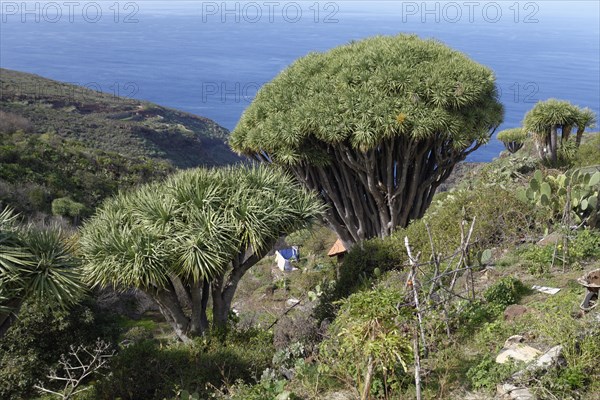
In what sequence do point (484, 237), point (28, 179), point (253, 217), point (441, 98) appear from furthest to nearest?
point (28, 179), point (441, 98), point (484, 237), point (253, 217)

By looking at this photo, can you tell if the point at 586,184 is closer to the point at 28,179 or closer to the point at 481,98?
the point at 481,98

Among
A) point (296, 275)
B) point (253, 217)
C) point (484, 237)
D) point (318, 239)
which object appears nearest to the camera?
point (253, 217)

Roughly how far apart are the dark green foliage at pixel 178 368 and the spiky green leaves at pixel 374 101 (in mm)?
5026

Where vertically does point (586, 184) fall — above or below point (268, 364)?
above

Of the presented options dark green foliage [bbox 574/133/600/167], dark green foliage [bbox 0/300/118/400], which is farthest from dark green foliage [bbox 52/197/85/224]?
dark green foliage [bbox 574/133/600/167]

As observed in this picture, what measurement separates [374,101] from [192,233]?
5.18 meters

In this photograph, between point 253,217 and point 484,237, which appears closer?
point 253,217

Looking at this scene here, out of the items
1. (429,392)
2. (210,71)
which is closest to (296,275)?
(429,392)

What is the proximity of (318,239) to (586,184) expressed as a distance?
13.9 metres

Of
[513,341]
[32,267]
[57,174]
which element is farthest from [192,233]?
[57,174]

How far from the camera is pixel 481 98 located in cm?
1231

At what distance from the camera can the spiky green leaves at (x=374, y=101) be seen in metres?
11.4

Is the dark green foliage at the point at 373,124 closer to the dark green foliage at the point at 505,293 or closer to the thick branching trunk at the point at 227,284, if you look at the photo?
the thick branching trunk at the point at 227,284

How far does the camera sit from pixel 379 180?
1244 cm
